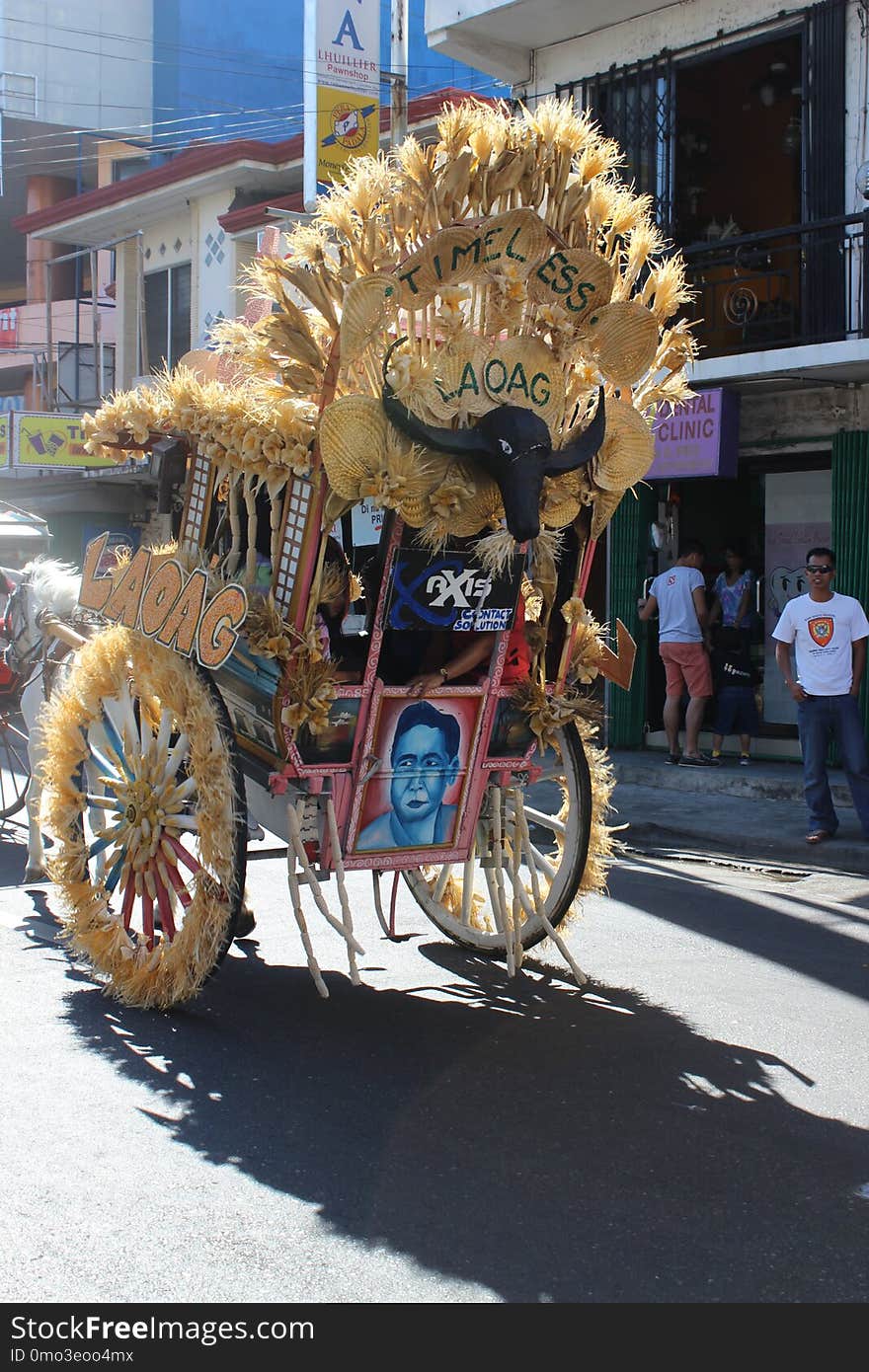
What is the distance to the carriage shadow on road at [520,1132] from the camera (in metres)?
3.42

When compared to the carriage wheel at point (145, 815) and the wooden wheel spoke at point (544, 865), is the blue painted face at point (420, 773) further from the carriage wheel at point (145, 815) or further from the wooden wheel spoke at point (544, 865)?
the carriage wheel at point (145, 815)

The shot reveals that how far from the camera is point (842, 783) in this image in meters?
11.1

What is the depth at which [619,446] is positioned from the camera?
5.23 metres

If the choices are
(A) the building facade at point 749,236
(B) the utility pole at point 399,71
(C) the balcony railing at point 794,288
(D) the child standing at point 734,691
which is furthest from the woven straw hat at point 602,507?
(B) the utility pole at point 399,71

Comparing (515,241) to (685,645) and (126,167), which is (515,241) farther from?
(126,167)

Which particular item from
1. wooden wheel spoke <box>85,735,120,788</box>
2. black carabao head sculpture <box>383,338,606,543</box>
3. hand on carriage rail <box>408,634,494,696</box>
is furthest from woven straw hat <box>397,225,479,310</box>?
wooden wheel spoke <box>85,735,120,788</box>

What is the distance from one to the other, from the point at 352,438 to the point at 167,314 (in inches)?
755

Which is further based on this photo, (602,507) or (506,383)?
(602,507)

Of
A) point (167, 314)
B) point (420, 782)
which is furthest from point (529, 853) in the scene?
point (167, 314)

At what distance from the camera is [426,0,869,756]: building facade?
11727 millimetres

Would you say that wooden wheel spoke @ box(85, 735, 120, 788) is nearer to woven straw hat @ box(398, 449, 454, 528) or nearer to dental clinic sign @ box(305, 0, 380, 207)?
woven straw hat @ box(398, 449, 454, 528)

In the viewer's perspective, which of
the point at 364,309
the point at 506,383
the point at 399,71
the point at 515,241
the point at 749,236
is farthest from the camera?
the point at 399,71

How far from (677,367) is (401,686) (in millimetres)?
1611

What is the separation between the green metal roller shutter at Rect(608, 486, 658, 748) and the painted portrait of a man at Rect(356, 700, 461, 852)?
26.2 feet
